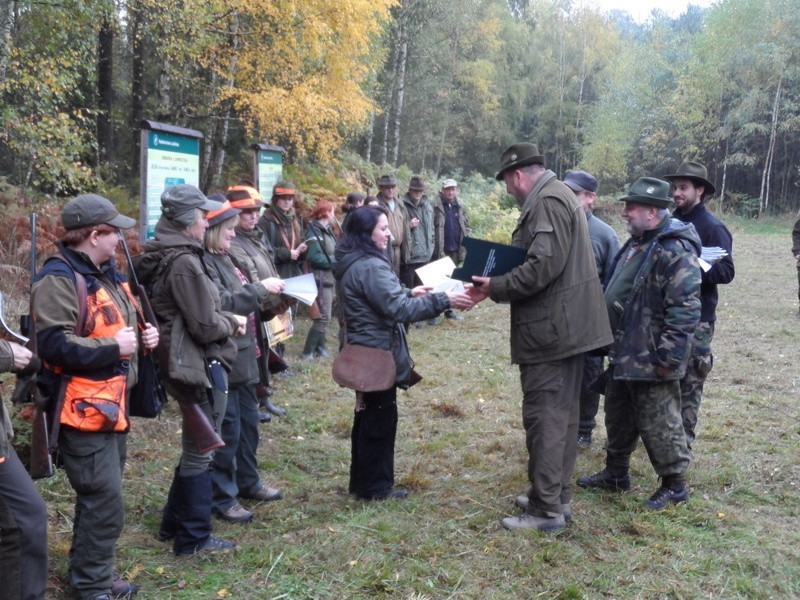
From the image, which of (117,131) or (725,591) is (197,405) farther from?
(117,131)

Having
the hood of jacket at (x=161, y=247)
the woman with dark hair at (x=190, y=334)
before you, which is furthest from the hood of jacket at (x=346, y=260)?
the hood of jacket at (x=161, y=247)

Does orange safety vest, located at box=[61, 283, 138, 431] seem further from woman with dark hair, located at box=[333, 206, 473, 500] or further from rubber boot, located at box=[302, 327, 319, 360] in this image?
rubber boot, located at box=[302, 327, 319, 360]

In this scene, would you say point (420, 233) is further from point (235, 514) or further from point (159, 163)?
point (235, 514)

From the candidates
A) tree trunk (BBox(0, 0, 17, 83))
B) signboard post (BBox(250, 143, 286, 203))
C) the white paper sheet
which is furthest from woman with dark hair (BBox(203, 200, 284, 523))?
tree trunk (BBox(0, 0, 17, 83))

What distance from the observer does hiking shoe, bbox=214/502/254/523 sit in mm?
4688

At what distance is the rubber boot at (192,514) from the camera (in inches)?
163

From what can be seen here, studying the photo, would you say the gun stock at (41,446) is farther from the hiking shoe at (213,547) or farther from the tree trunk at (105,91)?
the tree trunk at (105,91)

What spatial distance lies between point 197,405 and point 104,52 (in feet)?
48.5

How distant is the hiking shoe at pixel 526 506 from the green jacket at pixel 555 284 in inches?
40.8

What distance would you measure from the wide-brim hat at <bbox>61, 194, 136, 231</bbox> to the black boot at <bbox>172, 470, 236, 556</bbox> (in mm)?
1586

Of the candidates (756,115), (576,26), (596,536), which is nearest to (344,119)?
(596,536)

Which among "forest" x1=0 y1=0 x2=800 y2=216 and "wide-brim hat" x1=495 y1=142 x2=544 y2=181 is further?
"forest" x1=0 y1=0 x2=800 y2=216

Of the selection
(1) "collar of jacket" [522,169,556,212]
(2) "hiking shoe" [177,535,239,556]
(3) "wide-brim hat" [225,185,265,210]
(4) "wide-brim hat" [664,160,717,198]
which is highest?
(4) "wide-brim hat" [664,160,717,198]

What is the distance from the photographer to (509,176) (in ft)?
15.1
